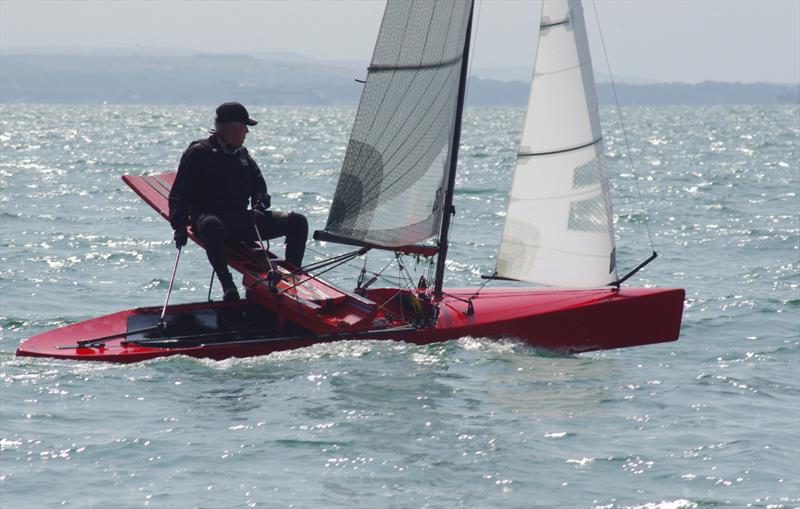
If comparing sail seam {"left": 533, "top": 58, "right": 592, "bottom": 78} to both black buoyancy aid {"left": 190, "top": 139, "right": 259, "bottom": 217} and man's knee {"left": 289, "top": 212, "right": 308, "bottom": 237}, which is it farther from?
black buoyancy aid {"left": 190, "top": 139, "right": 259, "bottom": 217}

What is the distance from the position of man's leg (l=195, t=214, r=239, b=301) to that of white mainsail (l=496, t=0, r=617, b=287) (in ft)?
8.69

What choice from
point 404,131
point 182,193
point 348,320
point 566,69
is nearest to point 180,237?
point 182,193

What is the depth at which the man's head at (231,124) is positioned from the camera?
37.7ft

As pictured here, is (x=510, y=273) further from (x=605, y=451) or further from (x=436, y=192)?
(x=605, y=451)

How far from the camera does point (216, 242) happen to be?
1123 cm

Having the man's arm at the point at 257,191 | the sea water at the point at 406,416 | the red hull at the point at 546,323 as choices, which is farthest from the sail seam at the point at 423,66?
the sea water at the point at 406,416

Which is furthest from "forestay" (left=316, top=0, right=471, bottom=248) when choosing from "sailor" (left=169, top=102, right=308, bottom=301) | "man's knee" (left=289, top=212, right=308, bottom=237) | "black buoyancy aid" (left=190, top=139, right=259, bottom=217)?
"black buoyancy aid" (left=190, top=139, right=259, bottom=217)

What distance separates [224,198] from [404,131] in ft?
5.77

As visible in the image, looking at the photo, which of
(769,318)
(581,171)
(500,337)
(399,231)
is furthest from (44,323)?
(769,318)

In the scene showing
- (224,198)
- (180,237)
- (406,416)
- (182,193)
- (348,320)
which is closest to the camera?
(406,416)

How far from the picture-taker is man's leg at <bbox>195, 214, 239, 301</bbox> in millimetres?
11188

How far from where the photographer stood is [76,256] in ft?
60.9

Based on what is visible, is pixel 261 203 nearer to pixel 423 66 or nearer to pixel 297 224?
pixel 297 224

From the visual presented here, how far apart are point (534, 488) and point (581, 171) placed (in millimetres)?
4385
